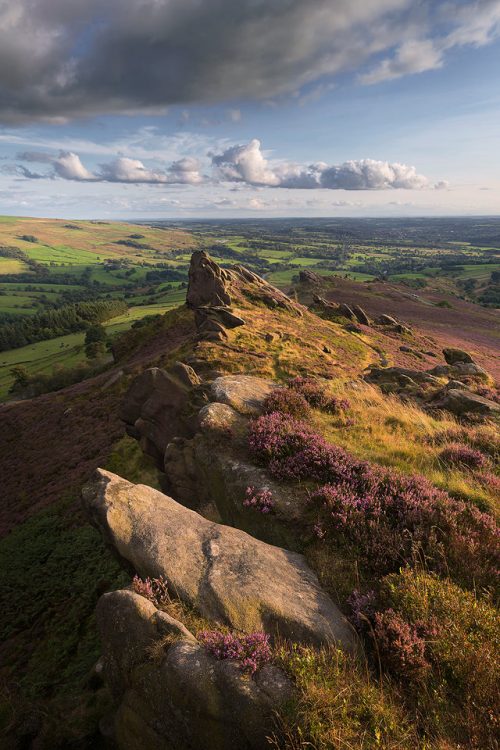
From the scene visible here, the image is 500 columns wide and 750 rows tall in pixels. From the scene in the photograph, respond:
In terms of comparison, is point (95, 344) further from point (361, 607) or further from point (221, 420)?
point (361, 607)

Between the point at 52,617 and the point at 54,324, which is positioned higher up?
the point at 52,617

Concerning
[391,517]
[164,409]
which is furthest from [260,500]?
[164,409]

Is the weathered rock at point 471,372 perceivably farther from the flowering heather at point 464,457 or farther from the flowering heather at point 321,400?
the flowering heather at point 464,457

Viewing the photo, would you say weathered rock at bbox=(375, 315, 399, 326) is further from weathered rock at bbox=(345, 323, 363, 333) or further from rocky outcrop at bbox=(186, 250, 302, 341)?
rocky outcrop at bbox=(186, 250, 302, 341)

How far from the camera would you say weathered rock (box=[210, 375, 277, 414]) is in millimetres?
14048

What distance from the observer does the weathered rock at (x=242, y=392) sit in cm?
1405

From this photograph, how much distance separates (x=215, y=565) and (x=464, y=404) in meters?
16.8

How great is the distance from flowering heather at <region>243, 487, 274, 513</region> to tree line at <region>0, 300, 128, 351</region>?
16680cm

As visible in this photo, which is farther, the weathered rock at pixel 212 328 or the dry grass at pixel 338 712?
the weathered rock at pixel 212 328

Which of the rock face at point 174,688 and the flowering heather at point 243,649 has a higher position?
the flowering heather at point 243,649

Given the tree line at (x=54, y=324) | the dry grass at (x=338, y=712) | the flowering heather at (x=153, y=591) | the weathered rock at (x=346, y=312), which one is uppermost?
the dry grass at (x=338, y=712)

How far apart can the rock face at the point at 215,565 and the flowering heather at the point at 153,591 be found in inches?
9.2

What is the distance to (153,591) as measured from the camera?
7.34 metres

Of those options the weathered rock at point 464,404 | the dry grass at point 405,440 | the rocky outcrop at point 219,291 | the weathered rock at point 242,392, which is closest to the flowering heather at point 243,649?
the dry grass at point 405,440
